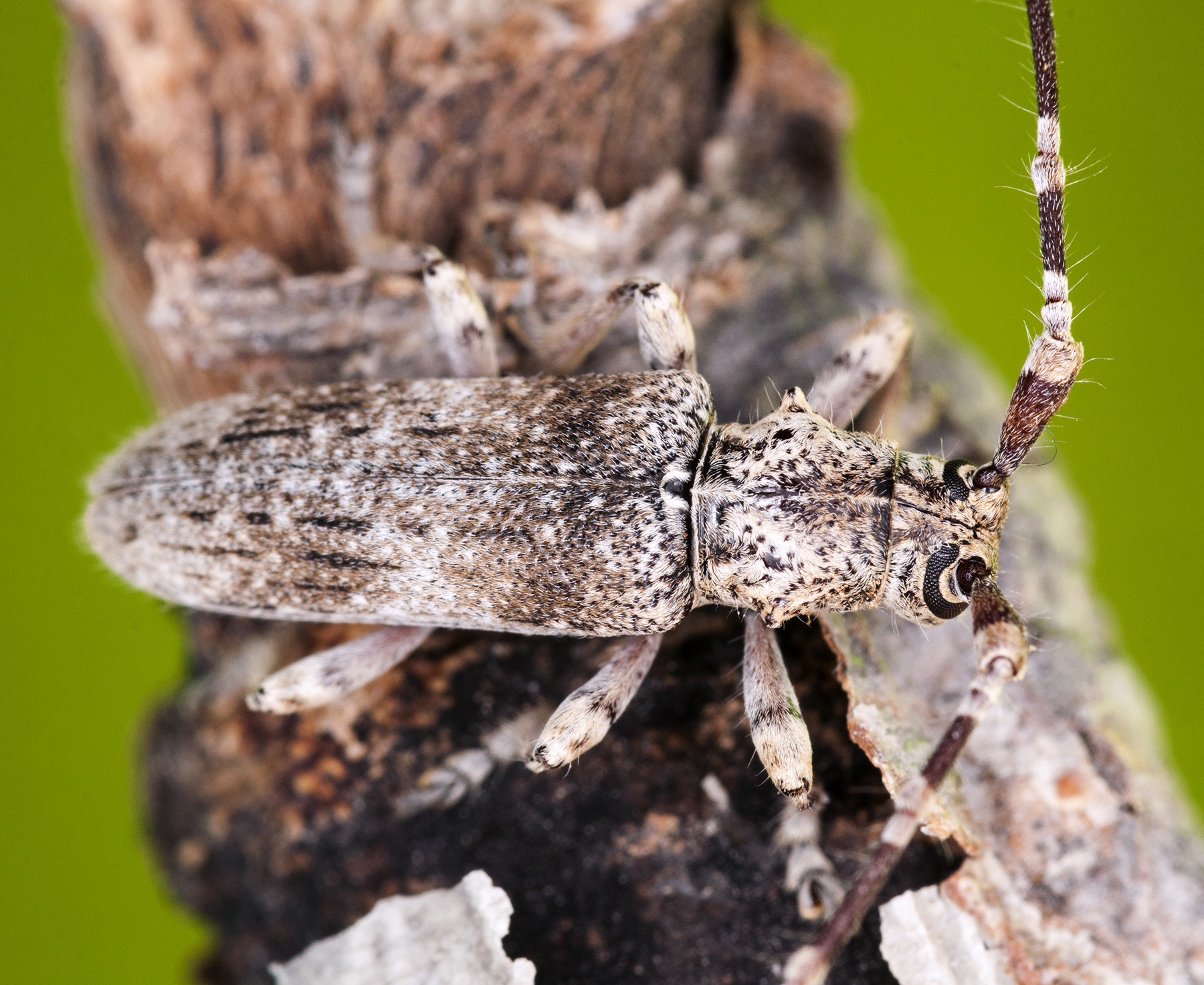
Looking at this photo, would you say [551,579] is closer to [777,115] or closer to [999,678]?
[999,678]

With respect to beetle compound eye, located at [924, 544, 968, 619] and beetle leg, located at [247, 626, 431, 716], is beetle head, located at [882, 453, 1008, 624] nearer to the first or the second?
beetle compound eye, located at [924, 544, 968, 619]

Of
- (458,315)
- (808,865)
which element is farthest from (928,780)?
(458,315)

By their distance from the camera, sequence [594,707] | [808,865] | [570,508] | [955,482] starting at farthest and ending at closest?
[570,508] → [955,482] → [594,707] → [808,865]

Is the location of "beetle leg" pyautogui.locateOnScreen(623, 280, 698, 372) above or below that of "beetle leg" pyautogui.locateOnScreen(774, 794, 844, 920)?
above

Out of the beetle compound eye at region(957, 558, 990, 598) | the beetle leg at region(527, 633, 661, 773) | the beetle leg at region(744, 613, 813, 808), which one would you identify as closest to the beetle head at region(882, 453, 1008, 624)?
the beetle compound eye at region(957, 558, 990, 598)

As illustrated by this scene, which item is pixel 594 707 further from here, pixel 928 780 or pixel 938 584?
pixel 938 584

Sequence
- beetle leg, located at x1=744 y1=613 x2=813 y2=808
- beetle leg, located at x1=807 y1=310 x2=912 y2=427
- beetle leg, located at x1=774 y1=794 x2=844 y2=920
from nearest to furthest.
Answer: beetle leg, located at x1=774 y1=794 x2=844 y2=920, beetle leg, located at x1=744 y1=613 x2=813 y2=808, beetle leg, located at x1=807 y1=310 x2=912 y2=427

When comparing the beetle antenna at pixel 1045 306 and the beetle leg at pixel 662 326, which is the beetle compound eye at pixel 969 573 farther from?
the beetle leg at pixel 662 326
